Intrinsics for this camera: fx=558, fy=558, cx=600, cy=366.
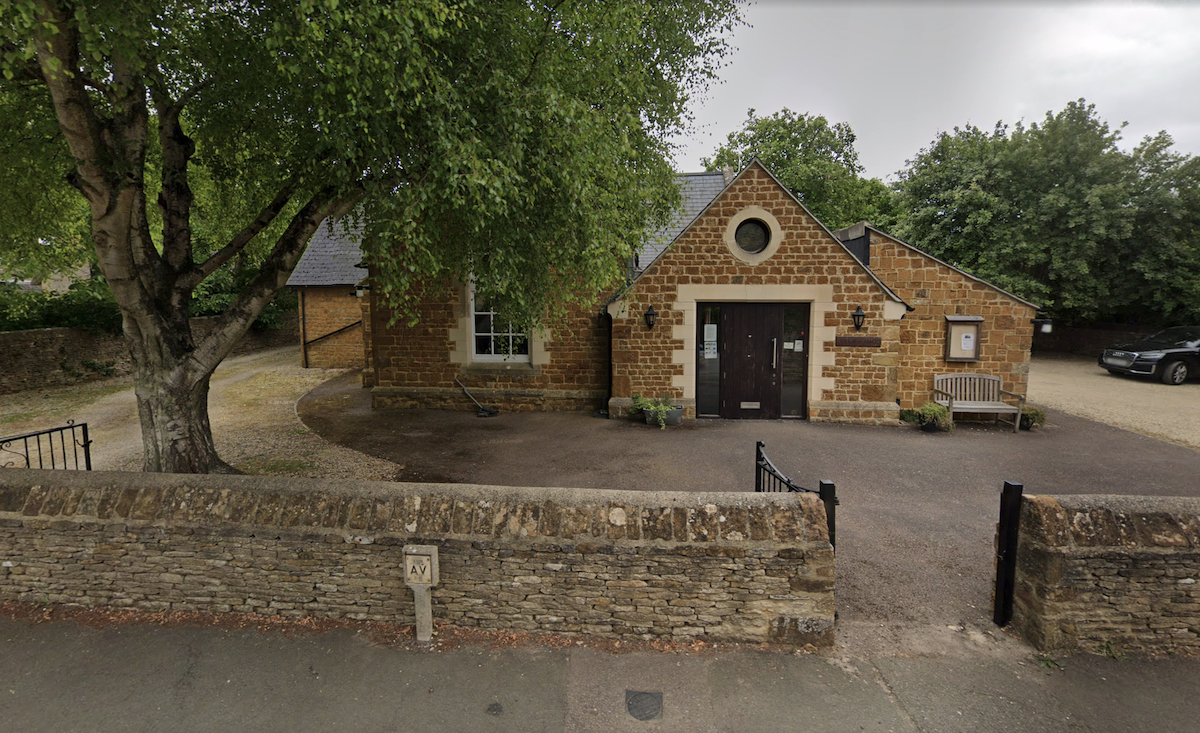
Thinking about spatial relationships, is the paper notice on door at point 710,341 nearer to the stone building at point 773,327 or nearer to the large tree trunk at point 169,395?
the stone building at point 773,327

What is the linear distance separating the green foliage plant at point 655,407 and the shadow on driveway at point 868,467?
254mm

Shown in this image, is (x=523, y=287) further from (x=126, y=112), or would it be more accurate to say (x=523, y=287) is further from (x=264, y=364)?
(x=264, y=364)

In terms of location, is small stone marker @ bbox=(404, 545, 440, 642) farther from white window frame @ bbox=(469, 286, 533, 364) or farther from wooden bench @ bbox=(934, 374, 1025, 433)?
wooden bench @ bbox=(934, 374, 1025, 433)

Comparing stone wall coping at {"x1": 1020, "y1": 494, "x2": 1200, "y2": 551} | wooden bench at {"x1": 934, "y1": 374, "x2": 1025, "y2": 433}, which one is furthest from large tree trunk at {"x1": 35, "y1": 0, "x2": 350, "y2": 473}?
wooden bench at {"x1": 934, "y1": 374, "x2": 1025, "y2": 433}

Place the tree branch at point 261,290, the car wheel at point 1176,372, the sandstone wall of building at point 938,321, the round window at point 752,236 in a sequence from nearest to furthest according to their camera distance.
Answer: the tree branch at point 261,290 → the round window at point 752,236 → the sandstone wall of building at point 938,321 → the car wheel at point 1176,372

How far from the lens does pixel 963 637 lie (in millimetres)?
4043

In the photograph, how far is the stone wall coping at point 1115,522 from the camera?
144 inches

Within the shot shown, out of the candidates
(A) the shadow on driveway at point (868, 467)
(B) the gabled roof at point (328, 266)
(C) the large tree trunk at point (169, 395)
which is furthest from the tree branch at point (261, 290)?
(B) the gabled roof at point (328, 266)

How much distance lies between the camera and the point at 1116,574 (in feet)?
12.2

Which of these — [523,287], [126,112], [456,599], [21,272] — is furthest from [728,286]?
[21,272]

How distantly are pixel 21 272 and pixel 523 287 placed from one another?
1583 centimetres

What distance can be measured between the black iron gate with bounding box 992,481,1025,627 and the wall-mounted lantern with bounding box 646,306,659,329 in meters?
7.31

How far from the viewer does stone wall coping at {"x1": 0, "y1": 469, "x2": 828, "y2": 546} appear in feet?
12.5

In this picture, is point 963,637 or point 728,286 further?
point 728,286
